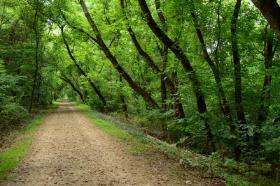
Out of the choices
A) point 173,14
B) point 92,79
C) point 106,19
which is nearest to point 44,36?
point 92,79

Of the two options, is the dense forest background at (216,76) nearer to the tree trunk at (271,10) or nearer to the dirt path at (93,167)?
the dirt path at (93,167)

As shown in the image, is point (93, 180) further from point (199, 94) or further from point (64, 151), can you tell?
point (199, 94)

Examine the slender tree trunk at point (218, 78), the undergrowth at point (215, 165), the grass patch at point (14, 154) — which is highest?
the slender tree trunk at point (218, 78)

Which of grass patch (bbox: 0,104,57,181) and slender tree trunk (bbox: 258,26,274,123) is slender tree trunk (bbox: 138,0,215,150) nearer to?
slender tree trunk (bbox: 258,26,274,123)

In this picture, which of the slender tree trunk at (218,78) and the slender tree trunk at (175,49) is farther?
the slender tree trunk at (175,49)

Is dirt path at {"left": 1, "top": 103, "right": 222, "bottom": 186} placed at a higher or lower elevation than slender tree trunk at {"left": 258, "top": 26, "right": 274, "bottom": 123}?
lower

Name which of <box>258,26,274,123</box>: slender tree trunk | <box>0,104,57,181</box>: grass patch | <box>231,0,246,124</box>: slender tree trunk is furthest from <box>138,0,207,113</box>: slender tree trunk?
<box>0,104,57,181</box>: grass patch

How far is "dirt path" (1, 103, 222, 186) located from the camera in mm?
8508

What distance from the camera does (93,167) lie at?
9.80m

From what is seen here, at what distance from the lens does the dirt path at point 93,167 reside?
8508mm

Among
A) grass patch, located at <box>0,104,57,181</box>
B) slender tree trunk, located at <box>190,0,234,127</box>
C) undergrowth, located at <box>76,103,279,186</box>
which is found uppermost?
slender tree trunk, located at <box>190,0,234,127</box>

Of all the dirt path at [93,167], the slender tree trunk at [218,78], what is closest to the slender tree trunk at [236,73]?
the slender tree trunk at [218,78]

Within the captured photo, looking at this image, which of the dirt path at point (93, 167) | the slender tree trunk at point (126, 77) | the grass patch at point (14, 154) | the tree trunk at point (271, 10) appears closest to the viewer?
the tree trunk at point (271, 10)

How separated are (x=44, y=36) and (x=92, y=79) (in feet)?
20.4
